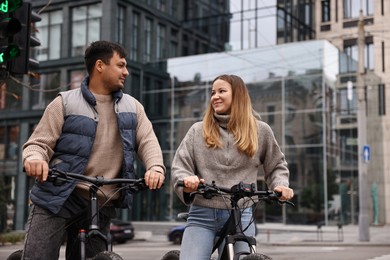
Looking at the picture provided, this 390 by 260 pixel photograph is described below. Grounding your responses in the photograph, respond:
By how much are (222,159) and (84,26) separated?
121 feet

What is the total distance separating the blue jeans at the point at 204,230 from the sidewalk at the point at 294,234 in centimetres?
2185

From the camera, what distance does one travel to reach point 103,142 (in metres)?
4.35

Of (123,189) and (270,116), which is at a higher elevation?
(270,116)

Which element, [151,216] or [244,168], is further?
[151,216]

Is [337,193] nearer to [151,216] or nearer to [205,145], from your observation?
[151,216]

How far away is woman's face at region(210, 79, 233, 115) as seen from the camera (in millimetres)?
4504

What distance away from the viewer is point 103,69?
14.6 ft

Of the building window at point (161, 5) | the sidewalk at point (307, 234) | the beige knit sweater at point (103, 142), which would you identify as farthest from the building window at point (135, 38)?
the beige knit sweater at point (103, 142)

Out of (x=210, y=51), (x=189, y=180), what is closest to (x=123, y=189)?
(x=189, y=180)

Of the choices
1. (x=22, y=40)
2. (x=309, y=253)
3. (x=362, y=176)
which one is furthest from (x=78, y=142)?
(x=362, y=176)

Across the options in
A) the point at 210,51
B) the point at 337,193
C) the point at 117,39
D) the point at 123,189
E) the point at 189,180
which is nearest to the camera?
the point at 189,180

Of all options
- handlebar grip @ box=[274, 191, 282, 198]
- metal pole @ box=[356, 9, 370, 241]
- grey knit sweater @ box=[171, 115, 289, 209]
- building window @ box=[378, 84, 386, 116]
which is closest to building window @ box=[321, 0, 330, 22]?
building window @ box=[378, 84, 386, 116]

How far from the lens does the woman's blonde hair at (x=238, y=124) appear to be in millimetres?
4383

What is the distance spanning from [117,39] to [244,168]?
117ft
